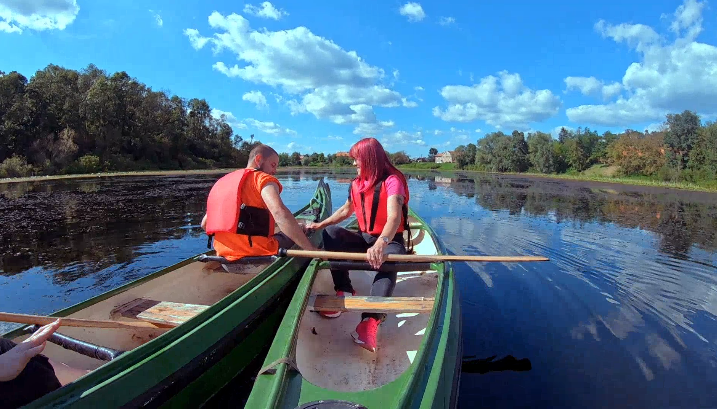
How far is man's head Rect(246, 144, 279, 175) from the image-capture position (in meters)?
4.18

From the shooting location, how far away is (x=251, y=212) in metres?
4.01

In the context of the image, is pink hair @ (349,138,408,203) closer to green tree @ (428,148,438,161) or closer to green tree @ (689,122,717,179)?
green tree @ (689,122,717,179)

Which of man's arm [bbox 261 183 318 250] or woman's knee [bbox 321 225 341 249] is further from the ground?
man's arm [bbox 261 183 318 250]

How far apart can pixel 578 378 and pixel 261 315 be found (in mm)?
3277

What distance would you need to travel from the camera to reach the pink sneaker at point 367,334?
3508mm

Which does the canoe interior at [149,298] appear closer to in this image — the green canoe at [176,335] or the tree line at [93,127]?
the green canoe at [176,335]

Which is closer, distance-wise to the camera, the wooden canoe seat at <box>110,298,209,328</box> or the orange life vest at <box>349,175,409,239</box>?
the wooden canoe seat at <box>110,298,209,328</box>

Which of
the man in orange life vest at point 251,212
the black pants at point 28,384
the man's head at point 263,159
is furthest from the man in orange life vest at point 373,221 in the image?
the black pants at point 28,384

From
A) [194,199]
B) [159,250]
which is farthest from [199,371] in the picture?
[194,199]

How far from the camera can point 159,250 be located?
9.20 m

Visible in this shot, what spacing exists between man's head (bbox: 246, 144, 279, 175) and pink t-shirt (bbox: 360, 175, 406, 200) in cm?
122

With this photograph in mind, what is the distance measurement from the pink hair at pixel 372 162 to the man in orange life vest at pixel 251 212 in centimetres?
88

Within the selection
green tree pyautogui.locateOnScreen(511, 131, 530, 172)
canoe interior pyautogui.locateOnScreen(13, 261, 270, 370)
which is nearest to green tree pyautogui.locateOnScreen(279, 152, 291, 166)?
green tree pyautogui.locateOnScreen(511, 131, 530, 172)

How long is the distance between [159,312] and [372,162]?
238 centimetres
